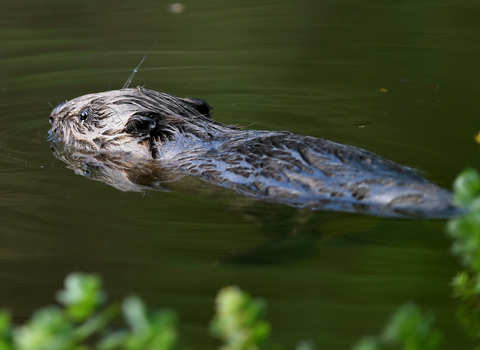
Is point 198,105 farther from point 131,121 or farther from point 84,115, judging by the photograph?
point 84,115

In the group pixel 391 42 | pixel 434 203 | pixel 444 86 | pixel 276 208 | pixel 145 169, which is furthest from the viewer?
pixel 391 42

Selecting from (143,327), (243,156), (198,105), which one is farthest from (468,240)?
(198,105)

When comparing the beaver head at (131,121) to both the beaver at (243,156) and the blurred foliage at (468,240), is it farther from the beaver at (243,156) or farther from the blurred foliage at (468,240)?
the blurred foliage at (468,240)

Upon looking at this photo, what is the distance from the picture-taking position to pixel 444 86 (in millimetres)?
5660

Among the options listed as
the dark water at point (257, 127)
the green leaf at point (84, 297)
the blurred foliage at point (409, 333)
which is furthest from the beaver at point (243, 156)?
the green leaf at point (84, 297)

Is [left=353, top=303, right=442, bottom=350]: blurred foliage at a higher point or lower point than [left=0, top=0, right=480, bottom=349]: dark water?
higher

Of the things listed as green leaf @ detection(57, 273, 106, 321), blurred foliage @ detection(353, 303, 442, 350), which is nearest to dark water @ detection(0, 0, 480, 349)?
blurred foliage @ detection(353, 303, 442, 350)

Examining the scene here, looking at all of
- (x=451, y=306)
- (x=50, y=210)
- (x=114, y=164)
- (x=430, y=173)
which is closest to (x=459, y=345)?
(x=451, y=306)

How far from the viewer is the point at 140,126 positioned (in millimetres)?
4062

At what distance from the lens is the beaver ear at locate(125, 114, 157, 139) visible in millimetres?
4016

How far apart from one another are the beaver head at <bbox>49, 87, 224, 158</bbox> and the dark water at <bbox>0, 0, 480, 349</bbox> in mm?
328

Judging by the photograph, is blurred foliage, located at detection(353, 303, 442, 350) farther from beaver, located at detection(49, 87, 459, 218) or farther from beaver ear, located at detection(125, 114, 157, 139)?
beaver ear, located at detection(125, 114, 157, 139)

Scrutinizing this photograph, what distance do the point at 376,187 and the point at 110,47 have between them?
5507mm

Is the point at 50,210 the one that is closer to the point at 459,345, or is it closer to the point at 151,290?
the point at 151,290
